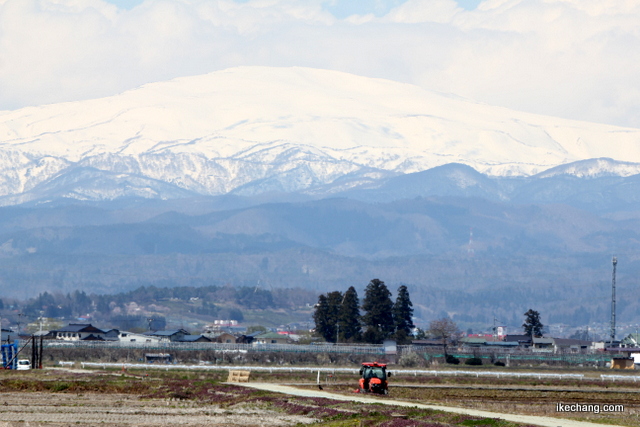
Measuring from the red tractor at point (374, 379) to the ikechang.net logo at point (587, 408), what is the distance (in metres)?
11.7

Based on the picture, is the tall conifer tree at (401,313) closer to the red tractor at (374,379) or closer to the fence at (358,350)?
the fence at (358,350)

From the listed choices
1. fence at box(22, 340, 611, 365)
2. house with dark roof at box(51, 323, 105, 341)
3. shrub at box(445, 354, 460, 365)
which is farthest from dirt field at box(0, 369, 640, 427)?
house with dark roof at box(51, 323, 105, 341)

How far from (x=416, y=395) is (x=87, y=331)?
12112cm

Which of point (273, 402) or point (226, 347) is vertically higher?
point (226, 347)

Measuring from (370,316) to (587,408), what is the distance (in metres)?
104

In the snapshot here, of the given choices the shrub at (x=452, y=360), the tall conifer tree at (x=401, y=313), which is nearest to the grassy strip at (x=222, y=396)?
the shrub at (x=452, y=360)

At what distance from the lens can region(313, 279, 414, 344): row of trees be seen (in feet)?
554

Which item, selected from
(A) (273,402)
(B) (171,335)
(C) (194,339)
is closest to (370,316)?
(C) (194,339)

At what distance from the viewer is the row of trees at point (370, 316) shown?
168875mm

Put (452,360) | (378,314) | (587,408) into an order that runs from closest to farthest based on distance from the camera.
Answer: (587,408), (452,360), (378,314)

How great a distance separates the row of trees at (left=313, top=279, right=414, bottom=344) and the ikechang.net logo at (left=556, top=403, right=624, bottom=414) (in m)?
97.8

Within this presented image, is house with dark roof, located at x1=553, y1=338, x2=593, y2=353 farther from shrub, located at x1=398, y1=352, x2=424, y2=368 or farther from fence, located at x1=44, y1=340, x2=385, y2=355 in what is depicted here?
shrub, located at x1=398, y1=352, x2=424, y2=368

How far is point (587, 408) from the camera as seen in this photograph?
67.1m

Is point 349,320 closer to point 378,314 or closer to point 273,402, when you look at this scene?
point 378,314
